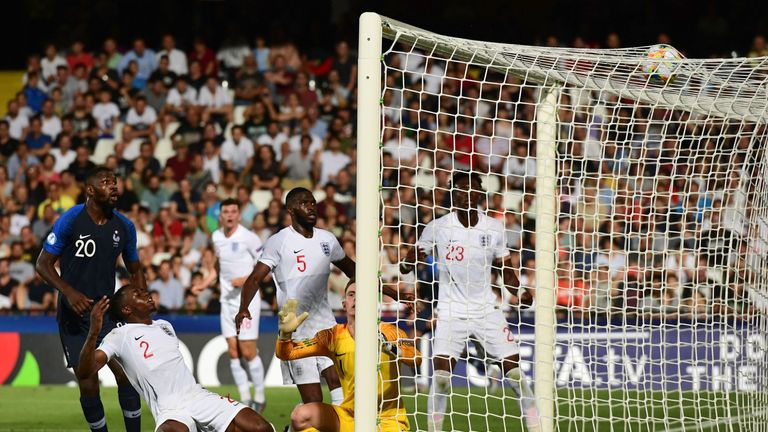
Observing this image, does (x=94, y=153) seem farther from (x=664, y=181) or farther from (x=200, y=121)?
(x=664, y=181)

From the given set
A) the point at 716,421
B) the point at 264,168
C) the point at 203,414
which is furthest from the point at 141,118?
the point at 716,421

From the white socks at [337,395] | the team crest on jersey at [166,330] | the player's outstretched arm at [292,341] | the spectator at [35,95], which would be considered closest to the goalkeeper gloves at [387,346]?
the player's outstretched arm at [292,341]

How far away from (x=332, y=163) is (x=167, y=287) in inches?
134

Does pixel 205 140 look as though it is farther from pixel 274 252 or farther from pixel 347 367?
pixel 347 367

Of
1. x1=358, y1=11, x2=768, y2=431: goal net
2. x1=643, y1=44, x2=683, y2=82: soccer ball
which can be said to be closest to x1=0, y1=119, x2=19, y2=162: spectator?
x1=358, y1=11, x2=768, y2=431: goal net

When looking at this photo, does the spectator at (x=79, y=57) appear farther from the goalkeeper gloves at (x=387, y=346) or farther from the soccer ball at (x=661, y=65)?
the goalkeeper gloves at (x=387, y=346)

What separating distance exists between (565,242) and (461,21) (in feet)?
24.2

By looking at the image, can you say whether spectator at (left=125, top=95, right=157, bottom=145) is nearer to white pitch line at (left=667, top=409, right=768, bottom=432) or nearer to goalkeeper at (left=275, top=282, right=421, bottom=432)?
white pitch line at (left=667, top=409, right=768, bottom=432)

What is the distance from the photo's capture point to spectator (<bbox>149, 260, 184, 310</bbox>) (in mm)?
15297

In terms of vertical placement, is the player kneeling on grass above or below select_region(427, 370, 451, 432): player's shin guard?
above

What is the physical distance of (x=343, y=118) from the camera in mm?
18188

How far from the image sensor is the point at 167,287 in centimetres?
1534

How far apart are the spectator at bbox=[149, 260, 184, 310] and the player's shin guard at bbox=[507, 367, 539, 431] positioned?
685 cm

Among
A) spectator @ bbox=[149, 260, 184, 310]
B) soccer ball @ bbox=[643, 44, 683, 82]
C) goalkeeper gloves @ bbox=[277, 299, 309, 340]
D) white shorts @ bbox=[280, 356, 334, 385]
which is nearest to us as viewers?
goalkeeper gloves @ bbox=[277, 299, 309, 340]
